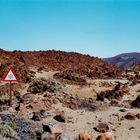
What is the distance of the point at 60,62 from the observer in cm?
4025

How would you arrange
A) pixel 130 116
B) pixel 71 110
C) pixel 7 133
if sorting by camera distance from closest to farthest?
pixel 7 133 < pixel 130 116 < pixel 71 110

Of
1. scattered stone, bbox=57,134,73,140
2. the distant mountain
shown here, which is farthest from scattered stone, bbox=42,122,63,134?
the distant mountain

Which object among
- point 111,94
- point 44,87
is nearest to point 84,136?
point 111,94

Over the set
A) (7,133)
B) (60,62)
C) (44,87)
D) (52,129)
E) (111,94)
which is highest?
(60,62)

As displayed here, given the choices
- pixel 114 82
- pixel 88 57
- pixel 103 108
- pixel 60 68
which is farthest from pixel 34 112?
pixel 88 57

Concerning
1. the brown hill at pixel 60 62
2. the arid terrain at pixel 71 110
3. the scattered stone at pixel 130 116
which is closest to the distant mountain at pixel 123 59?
the brown hill at pixel 60 62

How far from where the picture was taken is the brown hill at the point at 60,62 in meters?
32.6

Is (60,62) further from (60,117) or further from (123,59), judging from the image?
(123,59)

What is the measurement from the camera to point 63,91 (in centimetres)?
2269

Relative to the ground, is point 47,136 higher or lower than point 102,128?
higher

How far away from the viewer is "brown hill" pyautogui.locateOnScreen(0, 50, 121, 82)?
32594mm

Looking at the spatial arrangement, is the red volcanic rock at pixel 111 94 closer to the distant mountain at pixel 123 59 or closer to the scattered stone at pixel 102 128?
the scattered stone at pixel 102 128

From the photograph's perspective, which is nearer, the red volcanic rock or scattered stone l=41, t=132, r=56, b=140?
scattered stone l=41, t=132, r=56, b=140

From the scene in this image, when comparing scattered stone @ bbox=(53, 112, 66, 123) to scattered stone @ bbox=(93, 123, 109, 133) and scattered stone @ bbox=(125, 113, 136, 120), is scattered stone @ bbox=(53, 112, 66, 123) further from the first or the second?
scattered stone @ bbox=(125, 113, 136, 120)
